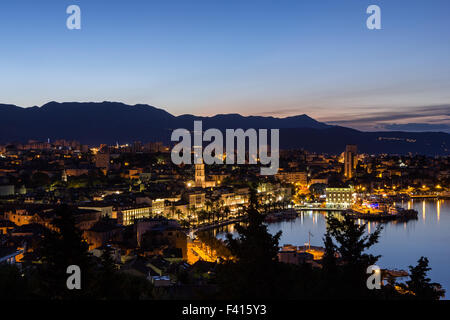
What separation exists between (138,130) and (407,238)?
234 feet

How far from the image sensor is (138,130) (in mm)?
83125

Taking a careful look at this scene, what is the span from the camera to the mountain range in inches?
3066

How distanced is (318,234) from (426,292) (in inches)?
Result: 453

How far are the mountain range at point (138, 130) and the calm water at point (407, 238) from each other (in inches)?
2271

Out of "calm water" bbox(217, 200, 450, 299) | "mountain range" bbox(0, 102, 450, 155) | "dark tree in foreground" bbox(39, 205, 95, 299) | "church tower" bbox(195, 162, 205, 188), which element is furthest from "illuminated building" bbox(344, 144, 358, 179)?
"mountain range" bbox(0, 102, 450, 155)

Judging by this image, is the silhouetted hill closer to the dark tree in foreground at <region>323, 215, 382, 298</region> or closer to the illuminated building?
the illuminated building

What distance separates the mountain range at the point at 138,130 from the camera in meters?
77.9

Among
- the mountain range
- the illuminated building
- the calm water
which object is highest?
the mountain range

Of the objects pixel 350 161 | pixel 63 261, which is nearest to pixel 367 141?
pixel 350 161

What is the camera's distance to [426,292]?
178 inches

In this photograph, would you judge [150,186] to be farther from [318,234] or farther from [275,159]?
[275,159]

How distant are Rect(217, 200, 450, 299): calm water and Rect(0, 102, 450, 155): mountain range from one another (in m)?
57.7
